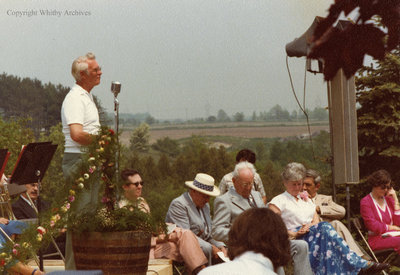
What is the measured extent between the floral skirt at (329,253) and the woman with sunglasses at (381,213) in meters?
0.87

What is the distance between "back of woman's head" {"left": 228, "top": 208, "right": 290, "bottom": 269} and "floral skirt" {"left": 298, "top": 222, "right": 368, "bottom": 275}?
3.67 meters

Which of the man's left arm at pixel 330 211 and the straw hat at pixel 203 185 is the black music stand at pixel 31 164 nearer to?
the straw hat at pixel 203 185

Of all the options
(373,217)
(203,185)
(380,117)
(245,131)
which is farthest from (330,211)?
(245,131)

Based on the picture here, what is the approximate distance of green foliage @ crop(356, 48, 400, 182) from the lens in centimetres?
900

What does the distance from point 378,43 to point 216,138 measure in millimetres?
11392

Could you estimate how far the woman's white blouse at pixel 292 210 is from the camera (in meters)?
6.48

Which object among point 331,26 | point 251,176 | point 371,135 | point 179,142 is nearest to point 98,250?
point 251,176

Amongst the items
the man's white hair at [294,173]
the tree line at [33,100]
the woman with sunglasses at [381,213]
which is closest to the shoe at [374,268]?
the woman with sunglasses at [381,213]

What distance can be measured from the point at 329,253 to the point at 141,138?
6.86 m

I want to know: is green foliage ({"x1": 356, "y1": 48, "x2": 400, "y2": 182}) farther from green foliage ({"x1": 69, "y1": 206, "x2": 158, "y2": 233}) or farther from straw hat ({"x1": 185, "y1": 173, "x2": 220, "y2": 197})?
green foliage ({"x1": 69, "y1": 206, "x2": 158, "y2": 233})

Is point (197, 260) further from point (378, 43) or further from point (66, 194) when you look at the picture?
point (378, 43)

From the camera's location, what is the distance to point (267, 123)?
46.1 feet

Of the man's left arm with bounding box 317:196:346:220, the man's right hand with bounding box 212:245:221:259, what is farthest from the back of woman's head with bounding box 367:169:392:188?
the man's right hand with bounding box 212:245:221:259

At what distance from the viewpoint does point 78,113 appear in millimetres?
5082
